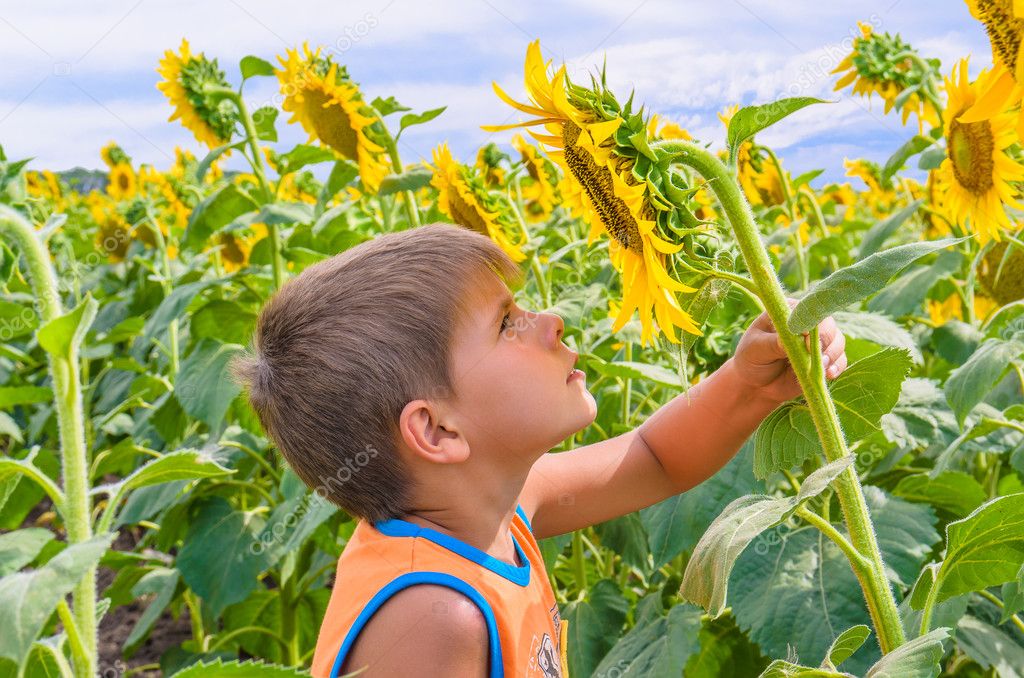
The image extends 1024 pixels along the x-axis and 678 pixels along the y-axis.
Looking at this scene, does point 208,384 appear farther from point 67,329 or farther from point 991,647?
point 991,647

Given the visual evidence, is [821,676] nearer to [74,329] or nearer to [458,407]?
[458,407]

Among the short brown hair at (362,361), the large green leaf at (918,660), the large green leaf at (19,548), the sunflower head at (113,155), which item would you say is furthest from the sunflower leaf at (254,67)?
the sunflower head at (113,155)

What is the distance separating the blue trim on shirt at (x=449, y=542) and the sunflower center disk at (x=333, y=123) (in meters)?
1.28

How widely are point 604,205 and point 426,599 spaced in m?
0.41

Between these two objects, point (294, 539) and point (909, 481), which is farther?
point (294, 539)

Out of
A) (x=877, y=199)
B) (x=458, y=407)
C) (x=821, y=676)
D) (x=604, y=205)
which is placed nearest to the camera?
(x=821, y=676)

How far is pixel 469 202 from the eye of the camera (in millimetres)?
1973

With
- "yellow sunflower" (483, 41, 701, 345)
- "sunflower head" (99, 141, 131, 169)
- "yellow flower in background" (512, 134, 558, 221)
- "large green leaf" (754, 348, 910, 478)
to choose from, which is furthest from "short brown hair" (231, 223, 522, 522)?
"sunflower head" (99, 141, 131, 169)

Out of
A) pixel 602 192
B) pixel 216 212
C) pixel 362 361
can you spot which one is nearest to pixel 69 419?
pixel 362 361

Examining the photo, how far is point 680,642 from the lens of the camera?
4.39 feet

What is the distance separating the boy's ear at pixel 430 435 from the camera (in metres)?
1.09

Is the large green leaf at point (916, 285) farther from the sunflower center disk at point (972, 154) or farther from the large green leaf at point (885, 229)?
the sunflower center disk at point (972, 154)

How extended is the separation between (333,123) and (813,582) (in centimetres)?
143

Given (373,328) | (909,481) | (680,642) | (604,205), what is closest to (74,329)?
(373,328)
